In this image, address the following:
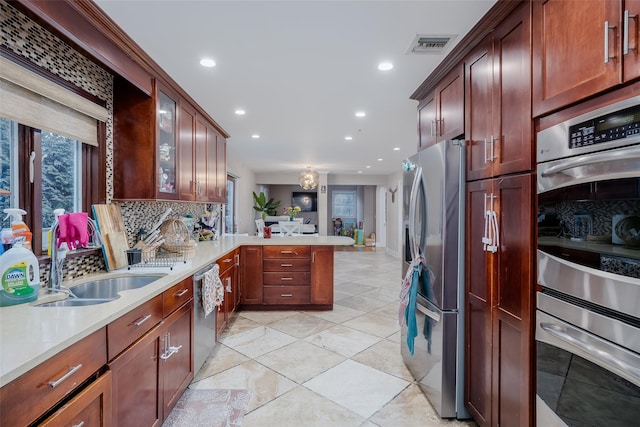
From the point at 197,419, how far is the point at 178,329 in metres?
0.56

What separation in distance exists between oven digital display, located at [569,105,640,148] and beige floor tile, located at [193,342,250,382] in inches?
106

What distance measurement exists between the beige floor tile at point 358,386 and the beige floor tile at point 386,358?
0.07 m

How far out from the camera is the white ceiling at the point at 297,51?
167 centimetres

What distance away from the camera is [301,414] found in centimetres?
200

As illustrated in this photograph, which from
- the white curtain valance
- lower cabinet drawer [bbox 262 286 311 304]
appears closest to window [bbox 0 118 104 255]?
the white curtain valance

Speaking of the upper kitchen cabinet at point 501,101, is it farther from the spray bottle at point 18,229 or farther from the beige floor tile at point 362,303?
the beige floor tile at point 362,303

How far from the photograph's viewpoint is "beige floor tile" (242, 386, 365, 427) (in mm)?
1915

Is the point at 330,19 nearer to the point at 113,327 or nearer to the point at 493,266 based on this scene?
the point at 493,266

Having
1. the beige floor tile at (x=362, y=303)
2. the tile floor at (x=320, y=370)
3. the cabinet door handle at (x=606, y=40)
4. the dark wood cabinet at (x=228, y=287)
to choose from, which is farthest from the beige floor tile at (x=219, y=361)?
the cabinet door handle at (x=606, y=40)

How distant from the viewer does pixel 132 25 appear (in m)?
1.84

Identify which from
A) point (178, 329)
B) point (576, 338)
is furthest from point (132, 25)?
point (576, 338)

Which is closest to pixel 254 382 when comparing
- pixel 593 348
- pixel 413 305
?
pixel 413 305

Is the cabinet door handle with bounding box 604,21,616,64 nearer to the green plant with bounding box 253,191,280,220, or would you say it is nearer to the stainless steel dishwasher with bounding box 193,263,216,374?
the stainless steel dishwasher with bounding box 193,263,216,374

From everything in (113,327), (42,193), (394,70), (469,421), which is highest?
(394,70)
